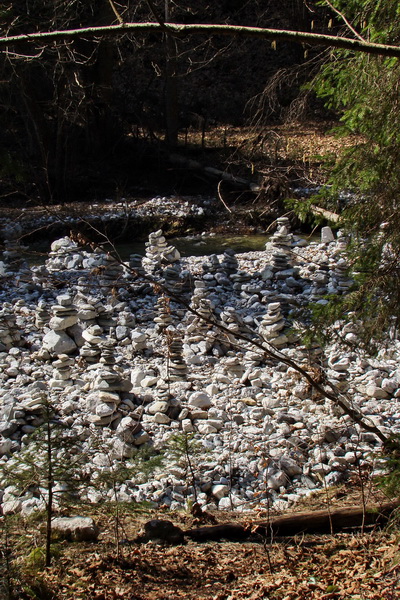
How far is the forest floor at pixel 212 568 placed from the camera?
3121mm

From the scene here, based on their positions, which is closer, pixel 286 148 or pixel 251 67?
pixel 286 148

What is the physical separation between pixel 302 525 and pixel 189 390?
8.40 feet

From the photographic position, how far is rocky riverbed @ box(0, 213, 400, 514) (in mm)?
4738

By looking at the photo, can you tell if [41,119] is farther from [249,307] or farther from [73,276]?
[249,307]

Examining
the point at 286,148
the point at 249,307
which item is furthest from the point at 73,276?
the point at 286,148

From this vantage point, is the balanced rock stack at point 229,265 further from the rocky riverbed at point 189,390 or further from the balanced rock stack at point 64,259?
the balanced rock stack at point 64,259

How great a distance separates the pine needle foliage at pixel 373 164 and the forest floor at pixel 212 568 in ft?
5.07

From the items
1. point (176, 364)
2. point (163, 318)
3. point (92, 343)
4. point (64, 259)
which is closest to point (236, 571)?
point (176, 364)

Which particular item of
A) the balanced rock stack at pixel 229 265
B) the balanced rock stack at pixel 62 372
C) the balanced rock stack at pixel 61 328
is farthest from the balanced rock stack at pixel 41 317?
the balanced rock stack at pixel 229 265

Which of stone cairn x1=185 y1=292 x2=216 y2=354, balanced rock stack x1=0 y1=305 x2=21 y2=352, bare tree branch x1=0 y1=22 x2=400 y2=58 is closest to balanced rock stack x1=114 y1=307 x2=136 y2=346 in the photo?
stone cairn x1=185 y1=292 x2=216 y2=354

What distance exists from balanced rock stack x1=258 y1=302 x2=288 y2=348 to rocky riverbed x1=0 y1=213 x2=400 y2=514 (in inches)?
0.7

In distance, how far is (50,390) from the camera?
641cm

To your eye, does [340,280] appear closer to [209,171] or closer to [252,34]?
[252,34]

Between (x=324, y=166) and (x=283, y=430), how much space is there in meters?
→ 2.27
